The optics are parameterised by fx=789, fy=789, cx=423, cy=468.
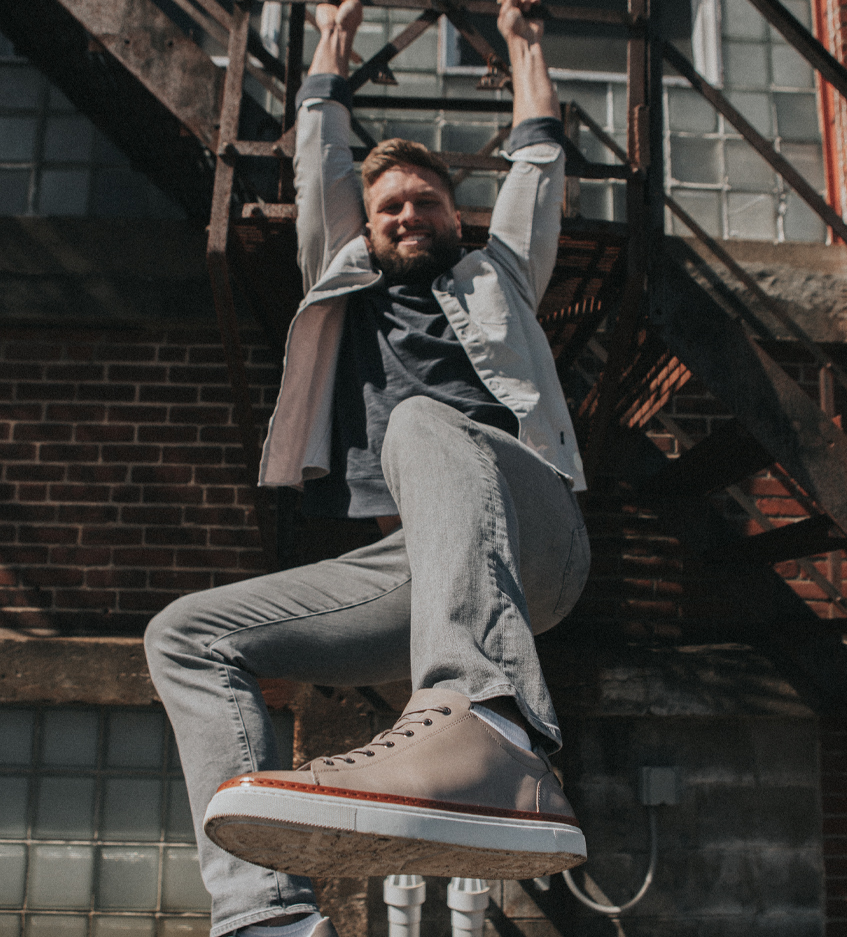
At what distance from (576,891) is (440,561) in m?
2.97

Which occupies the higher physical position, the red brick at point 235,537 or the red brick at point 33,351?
the red brick at point 33,351

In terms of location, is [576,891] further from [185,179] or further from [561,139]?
[185,179]

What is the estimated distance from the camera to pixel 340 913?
3.60m

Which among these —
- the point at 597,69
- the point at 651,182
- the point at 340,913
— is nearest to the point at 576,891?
the point at 340,913

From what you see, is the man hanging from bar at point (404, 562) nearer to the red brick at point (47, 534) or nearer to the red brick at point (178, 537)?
the red brick at point (178, 537)

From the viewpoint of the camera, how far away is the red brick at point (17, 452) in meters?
4.09

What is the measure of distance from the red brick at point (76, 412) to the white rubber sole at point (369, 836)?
3.27 metres

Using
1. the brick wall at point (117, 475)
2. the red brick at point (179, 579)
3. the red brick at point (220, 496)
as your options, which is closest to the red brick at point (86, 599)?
the brick wall at point (117, 475)

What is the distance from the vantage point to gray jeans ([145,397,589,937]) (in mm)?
1393

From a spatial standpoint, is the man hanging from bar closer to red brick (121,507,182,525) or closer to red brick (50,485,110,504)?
red brick (121,507,182,525)

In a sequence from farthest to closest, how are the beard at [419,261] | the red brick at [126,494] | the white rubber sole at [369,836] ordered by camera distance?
the red brick at [126,494] < the beard at [419,261] < the white rubber sole at [369,836]

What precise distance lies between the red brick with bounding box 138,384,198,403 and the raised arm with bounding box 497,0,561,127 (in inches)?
91.0

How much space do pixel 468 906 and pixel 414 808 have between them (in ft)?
8.52

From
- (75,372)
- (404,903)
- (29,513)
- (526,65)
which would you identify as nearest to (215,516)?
(29,513)
